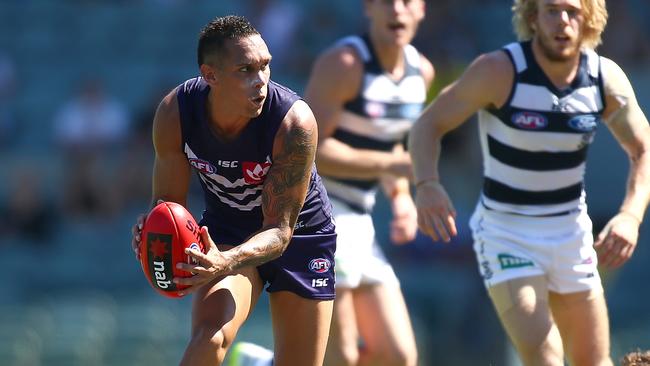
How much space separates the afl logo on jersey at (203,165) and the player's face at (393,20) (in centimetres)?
212

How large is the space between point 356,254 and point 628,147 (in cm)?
164

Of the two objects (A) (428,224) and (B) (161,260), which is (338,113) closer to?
(A) (428,224)

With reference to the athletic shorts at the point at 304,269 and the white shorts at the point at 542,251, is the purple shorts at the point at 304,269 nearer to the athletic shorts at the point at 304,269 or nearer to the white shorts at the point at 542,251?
the athletic shorts at the point at 304,269

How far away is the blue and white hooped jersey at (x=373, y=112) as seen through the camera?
737 centimetres

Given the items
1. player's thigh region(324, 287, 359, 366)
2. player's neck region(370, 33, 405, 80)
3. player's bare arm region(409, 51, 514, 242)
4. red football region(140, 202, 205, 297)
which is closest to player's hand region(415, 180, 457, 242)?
player's bare arm region(409, 51, 514, 242)

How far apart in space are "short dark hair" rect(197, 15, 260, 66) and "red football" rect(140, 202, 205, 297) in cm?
65

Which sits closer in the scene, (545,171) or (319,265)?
(319,265)

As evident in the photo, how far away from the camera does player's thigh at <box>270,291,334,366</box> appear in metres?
5.73

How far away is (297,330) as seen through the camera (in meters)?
5.73

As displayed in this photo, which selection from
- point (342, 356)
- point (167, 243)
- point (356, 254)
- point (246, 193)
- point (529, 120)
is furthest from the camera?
point (356, 254)

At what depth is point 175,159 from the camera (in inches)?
220

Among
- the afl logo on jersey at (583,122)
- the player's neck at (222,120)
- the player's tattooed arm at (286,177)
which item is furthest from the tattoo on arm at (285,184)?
the afl logo on jersey at (583,122)

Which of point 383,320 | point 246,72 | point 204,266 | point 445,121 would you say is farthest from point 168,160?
point 383,320

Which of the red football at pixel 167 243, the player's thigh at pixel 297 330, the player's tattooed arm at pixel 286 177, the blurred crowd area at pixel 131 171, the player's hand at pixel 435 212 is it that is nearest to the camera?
the red football at pixel 167 243
